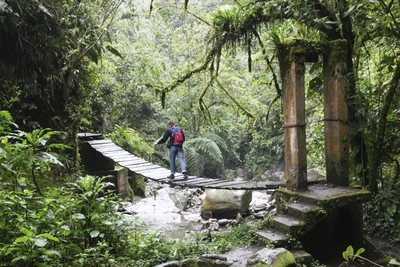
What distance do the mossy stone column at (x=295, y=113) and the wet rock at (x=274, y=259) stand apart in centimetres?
106

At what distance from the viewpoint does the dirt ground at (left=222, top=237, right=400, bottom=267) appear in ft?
10.2

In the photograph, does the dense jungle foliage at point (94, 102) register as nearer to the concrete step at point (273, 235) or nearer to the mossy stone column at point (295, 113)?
the mossy stone column at point (295, 113)

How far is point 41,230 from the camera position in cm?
234

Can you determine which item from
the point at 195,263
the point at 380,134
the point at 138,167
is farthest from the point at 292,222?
the point at 138,167

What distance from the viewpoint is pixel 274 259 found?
8.55ft

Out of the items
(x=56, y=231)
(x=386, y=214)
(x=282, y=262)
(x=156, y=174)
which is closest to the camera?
(x=56, y=231)

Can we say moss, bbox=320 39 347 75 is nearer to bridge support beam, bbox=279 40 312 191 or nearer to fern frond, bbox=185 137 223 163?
bridge support beam, bbox=279 40 312 191

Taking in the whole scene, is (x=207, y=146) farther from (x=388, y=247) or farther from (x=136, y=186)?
(x=388, y=247)

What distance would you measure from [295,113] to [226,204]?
382cm

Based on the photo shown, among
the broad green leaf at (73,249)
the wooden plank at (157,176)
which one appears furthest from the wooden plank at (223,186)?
the broad green leaf at (73,249)

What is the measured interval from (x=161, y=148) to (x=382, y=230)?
26.9 feet

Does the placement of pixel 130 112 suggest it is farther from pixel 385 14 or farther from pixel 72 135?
pixel 385 14

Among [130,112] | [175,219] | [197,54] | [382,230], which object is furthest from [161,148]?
[382,230]

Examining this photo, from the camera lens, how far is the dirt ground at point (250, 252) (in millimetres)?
3106
